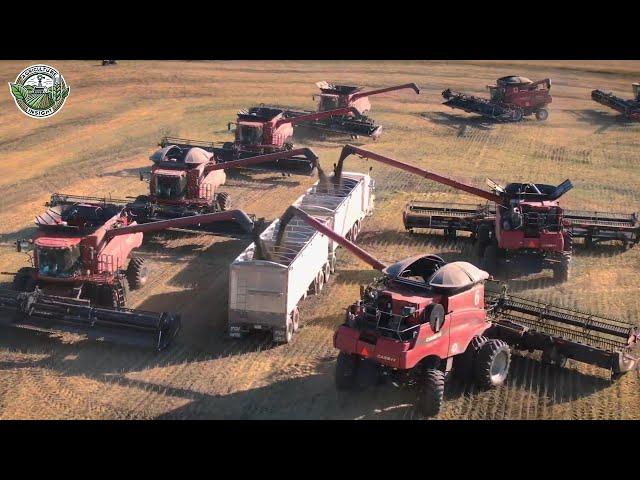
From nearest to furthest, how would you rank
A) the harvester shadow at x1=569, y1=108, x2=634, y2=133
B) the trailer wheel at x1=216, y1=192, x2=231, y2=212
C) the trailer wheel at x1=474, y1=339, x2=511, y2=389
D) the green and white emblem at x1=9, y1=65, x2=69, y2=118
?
the trailer wheel at x1=474, y1=339, x2=511, y2=389 < the trailer wheel at x1=216, y1=192, x2=231, y2=212 < the green and white emblem at x1=9, y1=65, x2=69, y2=118 < the harvester shadow at x1=569, y1=108, x2=634, y2=133

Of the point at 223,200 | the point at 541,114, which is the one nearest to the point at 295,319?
the point at 223,200

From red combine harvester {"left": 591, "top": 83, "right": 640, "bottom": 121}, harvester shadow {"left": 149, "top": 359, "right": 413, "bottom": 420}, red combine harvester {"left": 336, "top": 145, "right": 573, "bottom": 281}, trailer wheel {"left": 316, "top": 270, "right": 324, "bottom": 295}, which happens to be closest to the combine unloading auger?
harvester shadow {"left": 149, "top": 359, "right": 413, "bottom": 420}

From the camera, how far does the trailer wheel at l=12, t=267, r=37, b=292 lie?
19.6 meters

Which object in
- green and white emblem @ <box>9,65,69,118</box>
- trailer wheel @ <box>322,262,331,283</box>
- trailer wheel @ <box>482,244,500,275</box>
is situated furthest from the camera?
green and white emblem @ <box>9,65,69,118</box>

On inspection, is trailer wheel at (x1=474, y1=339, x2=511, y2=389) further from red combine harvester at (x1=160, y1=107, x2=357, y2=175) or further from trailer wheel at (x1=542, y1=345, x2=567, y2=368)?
red combine harvester at (x1=160, y1=107, x2=357, y2=175)

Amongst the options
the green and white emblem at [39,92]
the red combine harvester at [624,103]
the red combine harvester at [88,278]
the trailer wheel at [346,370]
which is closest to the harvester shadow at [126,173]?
the green and white emblem at [39,92]

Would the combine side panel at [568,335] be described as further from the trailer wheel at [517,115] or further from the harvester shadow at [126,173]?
the trailer wheel at [517,115]

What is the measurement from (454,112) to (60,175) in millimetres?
22777

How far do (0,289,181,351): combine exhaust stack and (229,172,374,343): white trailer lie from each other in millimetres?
1629

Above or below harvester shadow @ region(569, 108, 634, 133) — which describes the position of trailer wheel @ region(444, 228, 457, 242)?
below

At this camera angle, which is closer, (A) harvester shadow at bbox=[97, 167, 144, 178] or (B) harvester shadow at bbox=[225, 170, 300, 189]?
(B) harvester shadow at bbox=[225, 170, 300, 189]

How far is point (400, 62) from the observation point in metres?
60.2

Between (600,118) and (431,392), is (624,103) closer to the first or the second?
(600,118)

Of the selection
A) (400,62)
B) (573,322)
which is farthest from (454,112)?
(573,322)
